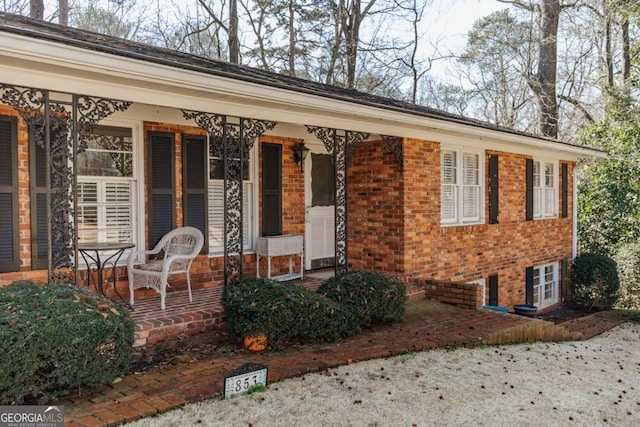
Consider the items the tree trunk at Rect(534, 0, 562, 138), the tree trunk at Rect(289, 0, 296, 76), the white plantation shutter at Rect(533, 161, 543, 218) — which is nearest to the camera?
the white plantation shutter at Rect(533, 161, 543, 218)

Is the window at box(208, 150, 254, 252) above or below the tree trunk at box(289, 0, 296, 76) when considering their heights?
below

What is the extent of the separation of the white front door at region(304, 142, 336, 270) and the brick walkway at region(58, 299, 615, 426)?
6.17 feet

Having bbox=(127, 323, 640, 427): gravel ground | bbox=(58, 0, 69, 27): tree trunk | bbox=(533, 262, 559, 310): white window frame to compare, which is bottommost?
bbox=(533, 262, 559, 310): white window frame

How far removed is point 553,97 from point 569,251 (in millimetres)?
7123

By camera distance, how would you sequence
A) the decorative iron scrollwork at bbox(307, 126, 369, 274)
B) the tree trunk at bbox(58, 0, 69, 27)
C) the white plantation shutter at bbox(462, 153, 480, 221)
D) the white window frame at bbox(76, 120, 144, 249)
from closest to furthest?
the white window frame at bbox(76, 120, 144, 249) < the decorative iron scrollwork at bbox(307, 126, 369, 274) < the white plantation shutter at bbox(462, 153, 480, 221) < the tree trunk at bbox(58, 0, 69, 27)

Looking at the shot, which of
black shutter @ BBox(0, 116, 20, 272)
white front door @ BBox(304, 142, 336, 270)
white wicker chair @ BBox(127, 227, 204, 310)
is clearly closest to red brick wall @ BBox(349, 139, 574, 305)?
white front door @ BBox(304, 142, 336, 270)

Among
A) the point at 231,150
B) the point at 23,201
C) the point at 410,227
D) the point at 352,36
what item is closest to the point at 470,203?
the point at 410,227

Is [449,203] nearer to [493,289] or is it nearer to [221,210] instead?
[493,289]

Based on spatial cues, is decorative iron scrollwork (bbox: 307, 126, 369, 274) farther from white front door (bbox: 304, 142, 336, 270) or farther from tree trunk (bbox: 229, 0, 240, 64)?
tree trunk (bbox: 229, 0, 240, 64)

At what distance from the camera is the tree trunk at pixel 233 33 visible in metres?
15.0

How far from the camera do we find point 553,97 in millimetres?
17172

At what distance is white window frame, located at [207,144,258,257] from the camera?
6.90 metres

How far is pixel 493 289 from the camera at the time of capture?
9961 millimetres

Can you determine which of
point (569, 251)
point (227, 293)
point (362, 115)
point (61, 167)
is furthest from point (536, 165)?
point (61, 167)
